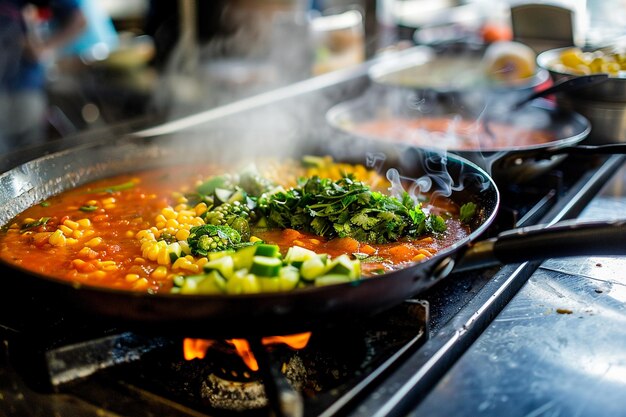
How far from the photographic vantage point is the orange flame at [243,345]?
68.2 inches

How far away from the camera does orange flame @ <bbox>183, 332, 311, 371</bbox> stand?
1.73m

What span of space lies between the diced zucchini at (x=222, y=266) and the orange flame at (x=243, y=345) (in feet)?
0.77

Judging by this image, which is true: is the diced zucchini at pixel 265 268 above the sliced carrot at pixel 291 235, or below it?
above

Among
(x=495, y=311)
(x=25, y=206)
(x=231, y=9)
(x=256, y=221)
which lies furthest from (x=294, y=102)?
(x=231, y=9)

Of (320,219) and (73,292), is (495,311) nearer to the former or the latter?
(320,219)

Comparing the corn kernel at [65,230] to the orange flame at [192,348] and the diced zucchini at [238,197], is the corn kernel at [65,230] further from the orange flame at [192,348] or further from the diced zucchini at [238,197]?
the orange flame at [192,348]

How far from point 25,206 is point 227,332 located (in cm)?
132

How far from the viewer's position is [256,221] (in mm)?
2326

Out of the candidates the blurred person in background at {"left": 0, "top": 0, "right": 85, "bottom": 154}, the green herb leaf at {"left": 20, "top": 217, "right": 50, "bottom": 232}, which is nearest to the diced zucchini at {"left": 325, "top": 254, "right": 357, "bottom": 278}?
the green herb leaf at {"left": 20, "top": 217, "right": 50, "bottom": 232}

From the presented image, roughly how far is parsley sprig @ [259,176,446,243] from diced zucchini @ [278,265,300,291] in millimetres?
539

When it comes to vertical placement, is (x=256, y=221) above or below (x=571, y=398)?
above

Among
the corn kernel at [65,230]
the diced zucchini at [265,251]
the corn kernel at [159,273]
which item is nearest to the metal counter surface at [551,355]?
the diced zucchini at [265,251]

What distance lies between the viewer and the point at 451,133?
3430mm

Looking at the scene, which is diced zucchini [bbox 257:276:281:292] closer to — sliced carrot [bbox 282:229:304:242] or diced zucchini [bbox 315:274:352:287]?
diced zucchini [bbox 315:274:352:287]
